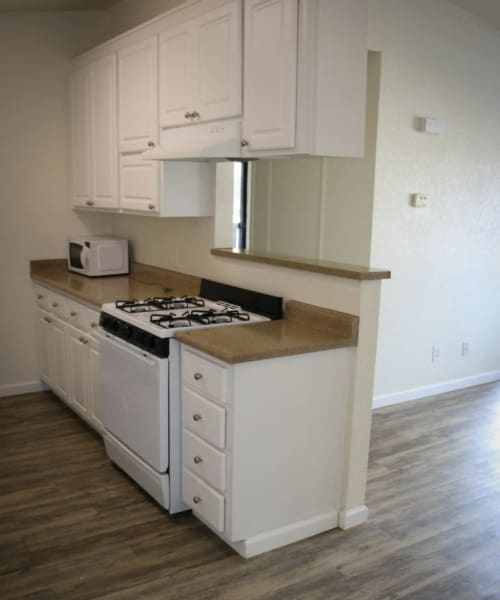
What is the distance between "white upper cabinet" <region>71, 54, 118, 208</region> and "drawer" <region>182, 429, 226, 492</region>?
1.92 meters

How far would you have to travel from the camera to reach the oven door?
2719 mm

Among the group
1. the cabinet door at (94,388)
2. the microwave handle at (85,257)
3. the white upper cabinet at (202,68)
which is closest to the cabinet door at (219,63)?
the white upper cabinet at (202,68)

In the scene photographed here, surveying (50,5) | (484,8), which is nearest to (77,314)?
(50,5)

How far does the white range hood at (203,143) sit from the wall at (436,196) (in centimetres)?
134

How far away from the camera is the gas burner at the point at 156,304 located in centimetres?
312

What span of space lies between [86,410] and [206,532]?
53.1 inches

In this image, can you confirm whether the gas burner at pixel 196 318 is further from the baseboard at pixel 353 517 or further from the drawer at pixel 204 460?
the baseboard at pixel 353 517

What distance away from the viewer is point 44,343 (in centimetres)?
441

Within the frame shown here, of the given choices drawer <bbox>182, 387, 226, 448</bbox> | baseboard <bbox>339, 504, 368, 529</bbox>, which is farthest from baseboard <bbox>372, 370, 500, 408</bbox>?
drawer <bbox>182, 387, 226, 448</bbox>

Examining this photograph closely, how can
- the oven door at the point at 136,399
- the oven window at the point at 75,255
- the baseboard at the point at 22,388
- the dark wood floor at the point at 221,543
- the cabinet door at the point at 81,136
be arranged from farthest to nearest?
the baseboard at the point at 22,388 → the oven window at the point at 75,255 → the cabinet door at the point at 81,136 → the oven door at the point at 136,399 → the dark wood floor at the point at 221,543

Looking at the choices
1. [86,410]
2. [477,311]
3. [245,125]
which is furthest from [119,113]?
[477,311]

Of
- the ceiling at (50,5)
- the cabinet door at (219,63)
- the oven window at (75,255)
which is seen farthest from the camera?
the oven window at (75,255)

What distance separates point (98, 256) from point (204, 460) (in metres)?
2.17

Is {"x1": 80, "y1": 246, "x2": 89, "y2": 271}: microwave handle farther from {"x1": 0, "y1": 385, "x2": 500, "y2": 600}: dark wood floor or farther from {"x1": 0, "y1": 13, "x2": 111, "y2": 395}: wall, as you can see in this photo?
{"x1": 0, "y1": 385, "x2": 500, "y2": 600}: dark wood floor
